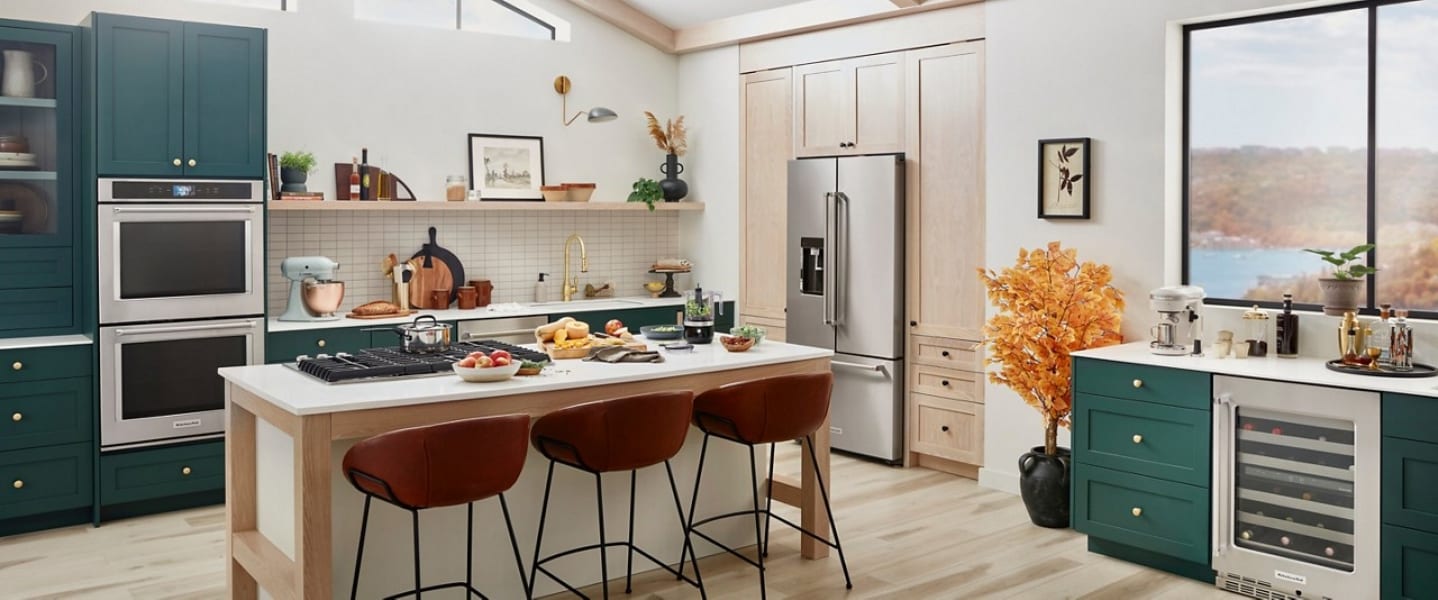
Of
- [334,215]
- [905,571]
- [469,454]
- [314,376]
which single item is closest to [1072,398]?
[905,571]

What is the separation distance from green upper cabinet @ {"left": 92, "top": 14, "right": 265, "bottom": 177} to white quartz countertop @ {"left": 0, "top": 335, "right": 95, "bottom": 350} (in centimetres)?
79

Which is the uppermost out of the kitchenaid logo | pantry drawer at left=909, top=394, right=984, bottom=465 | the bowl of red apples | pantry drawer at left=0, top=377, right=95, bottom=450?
the bowl of red apples

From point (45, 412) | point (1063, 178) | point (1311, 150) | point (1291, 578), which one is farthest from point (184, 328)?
point (1311, 150)

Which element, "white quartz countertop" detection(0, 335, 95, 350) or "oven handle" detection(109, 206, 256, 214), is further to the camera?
"oven handle" detection(109, 206, 256, 214)

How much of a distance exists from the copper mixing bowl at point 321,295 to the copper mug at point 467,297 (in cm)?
82

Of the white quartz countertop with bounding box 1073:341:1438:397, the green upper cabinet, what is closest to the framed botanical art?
the white quartz countertop with bounding box 1073:341:1438:397

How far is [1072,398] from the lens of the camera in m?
4.93

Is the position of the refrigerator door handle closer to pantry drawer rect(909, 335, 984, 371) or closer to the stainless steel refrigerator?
the stainless steel refrigerator

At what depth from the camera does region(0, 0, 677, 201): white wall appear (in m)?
6.38

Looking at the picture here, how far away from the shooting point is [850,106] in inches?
266

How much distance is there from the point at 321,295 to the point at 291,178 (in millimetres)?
661

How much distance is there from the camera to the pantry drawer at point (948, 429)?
6191 millimetres

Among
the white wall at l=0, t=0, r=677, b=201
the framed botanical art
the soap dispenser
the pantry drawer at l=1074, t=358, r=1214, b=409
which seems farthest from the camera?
the soap dispenser

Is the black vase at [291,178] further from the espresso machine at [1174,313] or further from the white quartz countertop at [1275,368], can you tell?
the espresso machine at [1174,313]
